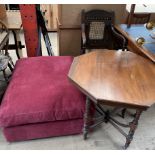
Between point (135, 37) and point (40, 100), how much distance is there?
1.22 meters

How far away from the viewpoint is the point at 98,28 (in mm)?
2357

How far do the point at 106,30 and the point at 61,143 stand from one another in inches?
59.7

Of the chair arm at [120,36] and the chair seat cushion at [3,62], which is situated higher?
the chair arm at [120,36]

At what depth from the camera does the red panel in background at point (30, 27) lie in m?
2.12

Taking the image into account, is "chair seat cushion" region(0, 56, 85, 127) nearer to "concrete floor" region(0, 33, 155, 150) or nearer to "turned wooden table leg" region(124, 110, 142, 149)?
"concrete floor" region(0, 33, 155, 150)

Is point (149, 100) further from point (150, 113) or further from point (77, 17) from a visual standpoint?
point (77, 17)

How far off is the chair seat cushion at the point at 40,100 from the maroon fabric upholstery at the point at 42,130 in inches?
2.9

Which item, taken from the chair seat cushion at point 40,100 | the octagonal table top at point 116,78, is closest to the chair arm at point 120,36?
the octagonal table top at point 116,78

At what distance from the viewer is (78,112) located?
4.91 feet

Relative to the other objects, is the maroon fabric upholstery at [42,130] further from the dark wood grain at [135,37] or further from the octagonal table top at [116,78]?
the dark wood grain at [135,37]

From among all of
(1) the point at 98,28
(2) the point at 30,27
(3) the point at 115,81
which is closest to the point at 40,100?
(3) the point at 115,81


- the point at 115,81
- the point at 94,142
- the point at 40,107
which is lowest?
the point at 94,142

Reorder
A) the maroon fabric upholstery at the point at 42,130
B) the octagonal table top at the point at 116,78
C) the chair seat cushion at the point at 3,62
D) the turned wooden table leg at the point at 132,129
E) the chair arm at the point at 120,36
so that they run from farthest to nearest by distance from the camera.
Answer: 1. the chair arm at the point at 120,36
2. the chair seat cushion at the point at 3,62
3. the maroon fabric upholstery at the point at 42,130
4. the turned wooden table leg at the point at 132,129
5. the octagonal table top at the point at 116,78

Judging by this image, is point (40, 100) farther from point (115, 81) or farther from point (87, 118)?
point (115, 81)
